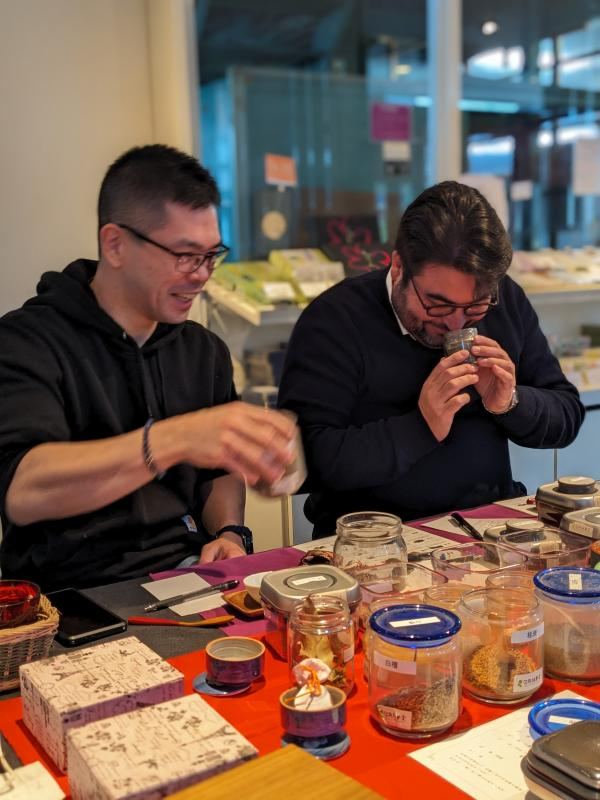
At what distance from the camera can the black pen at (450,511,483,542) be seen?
1.89 m

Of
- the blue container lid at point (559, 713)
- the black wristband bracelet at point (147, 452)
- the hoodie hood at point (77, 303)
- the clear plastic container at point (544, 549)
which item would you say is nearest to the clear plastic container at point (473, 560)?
the clear plastic container at point (544, 549)

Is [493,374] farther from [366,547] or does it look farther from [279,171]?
[279,171]

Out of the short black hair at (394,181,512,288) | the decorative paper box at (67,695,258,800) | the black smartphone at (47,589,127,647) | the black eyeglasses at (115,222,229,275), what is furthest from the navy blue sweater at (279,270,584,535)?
the decorative paper box at (67,695,258,800)

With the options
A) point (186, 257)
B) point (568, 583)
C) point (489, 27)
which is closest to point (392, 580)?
point (568, 583)

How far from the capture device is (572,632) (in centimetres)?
127

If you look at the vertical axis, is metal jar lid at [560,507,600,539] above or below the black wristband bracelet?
below

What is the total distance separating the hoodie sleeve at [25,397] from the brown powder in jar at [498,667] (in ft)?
3.13

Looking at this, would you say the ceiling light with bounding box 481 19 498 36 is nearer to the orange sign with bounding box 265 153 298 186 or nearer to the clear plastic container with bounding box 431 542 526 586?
the orange sign with bounding box 265 153 298 186

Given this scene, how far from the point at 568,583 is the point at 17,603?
851 mm

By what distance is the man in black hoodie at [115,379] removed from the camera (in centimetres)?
172

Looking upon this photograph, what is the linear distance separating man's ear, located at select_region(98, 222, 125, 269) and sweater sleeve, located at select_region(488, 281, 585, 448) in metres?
1.05

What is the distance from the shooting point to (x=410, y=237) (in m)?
2.01

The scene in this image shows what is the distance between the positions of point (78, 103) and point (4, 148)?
0.33m

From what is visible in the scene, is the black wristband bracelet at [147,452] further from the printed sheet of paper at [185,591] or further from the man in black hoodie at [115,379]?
the printed sheet of paper at [185,591]
